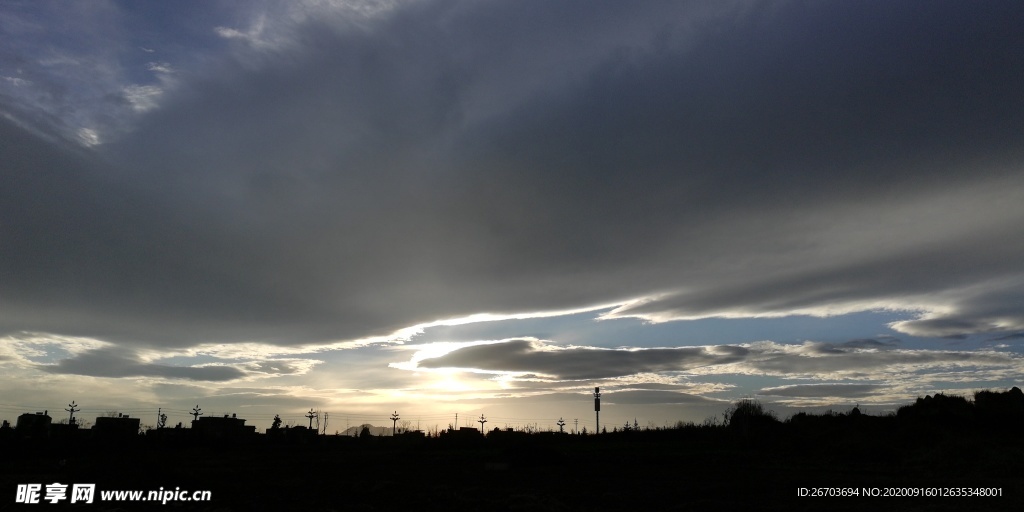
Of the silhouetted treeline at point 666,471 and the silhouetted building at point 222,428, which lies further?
the silhouetted building at point 222,428

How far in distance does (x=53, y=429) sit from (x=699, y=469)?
65713 mm

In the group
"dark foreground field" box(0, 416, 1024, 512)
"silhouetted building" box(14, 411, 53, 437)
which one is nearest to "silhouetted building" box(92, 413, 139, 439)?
"silhouetted building" box(14, 411, 53, 437)

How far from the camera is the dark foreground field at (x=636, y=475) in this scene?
65.4 feet

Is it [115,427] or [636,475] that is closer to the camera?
[636,475]

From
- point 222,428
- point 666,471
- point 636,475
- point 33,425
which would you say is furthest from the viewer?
point 222,428

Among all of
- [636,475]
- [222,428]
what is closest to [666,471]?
[636,475]

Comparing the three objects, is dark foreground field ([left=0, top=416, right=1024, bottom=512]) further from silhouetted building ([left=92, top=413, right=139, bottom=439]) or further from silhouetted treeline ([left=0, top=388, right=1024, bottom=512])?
silhouetted building ([left=92, top=413, right=139, bottom=439])

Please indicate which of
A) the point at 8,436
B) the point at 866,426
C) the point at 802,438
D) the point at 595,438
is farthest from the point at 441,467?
the point at 8,436

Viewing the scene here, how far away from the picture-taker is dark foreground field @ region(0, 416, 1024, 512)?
19.9 metres

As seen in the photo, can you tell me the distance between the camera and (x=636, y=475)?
27.8m

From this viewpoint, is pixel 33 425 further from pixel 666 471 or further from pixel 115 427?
pixel 666 471

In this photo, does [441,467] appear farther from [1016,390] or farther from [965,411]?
[1016,390]

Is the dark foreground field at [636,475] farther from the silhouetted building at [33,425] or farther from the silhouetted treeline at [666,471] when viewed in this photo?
the silhouetted building at [33,425]

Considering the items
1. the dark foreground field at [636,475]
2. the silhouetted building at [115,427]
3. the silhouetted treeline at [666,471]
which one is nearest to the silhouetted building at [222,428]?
the silhouetted building at [115,427]
